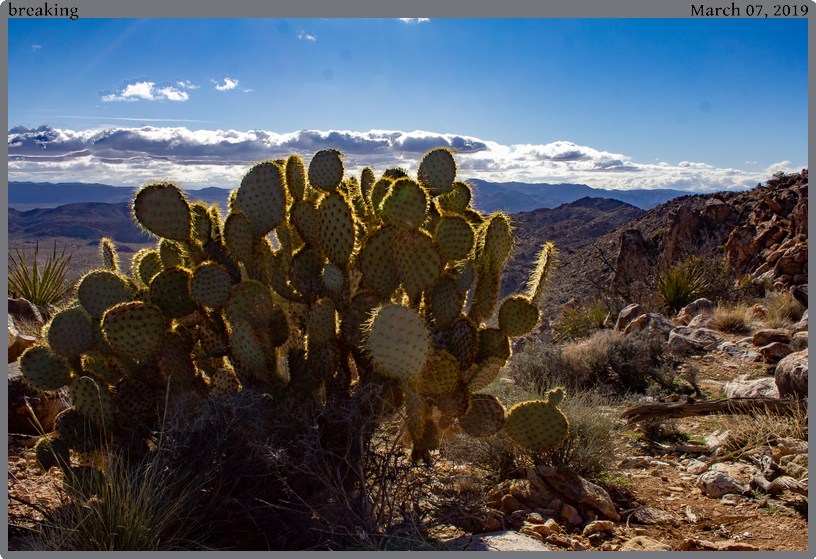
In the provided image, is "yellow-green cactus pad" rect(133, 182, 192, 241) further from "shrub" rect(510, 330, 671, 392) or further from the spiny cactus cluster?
"shrub" rect(510, 330, 671, 392)

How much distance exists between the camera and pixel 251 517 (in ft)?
9.61

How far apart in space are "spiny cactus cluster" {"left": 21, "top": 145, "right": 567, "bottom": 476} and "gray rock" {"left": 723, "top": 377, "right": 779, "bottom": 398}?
3.32 m

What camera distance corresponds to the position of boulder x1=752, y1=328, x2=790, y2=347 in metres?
8.20

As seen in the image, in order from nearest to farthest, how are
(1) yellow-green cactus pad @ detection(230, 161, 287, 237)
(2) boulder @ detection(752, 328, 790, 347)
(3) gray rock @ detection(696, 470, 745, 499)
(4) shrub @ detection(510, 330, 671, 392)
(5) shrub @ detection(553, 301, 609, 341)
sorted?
(1) yellow-green cactus pad @ detection(230, 161, 287, 237) < (3) gray rock @ detection(696, 470, 745, 499) < (4) shrub @ detection(510, 330, 671, 392) < (2) boulder @ detection(752, 328, 790, 347) < (5) shrub @ detection(553, 301, 609, 341)

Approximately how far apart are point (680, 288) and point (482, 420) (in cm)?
1149

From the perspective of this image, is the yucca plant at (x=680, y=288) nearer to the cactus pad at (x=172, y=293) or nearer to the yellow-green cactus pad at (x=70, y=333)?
the cactus pad at (x=172, y=293)

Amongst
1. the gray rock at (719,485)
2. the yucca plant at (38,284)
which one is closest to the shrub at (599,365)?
the gray rock at (719,485)

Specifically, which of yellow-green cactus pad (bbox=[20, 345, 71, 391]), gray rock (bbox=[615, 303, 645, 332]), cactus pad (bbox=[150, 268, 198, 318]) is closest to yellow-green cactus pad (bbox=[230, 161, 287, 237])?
cactus pad (bbox=[150, 268, 198, 318])

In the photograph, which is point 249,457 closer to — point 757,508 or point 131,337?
point 131,337

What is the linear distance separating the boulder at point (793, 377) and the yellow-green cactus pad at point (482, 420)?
3434mm

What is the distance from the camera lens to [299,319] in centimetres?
402

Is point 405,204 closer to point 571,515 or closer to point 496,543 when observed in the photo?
point 496,543

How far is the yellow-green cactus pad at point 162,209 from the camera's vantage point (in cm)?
352

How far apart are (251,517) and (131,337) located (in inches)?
52.7
